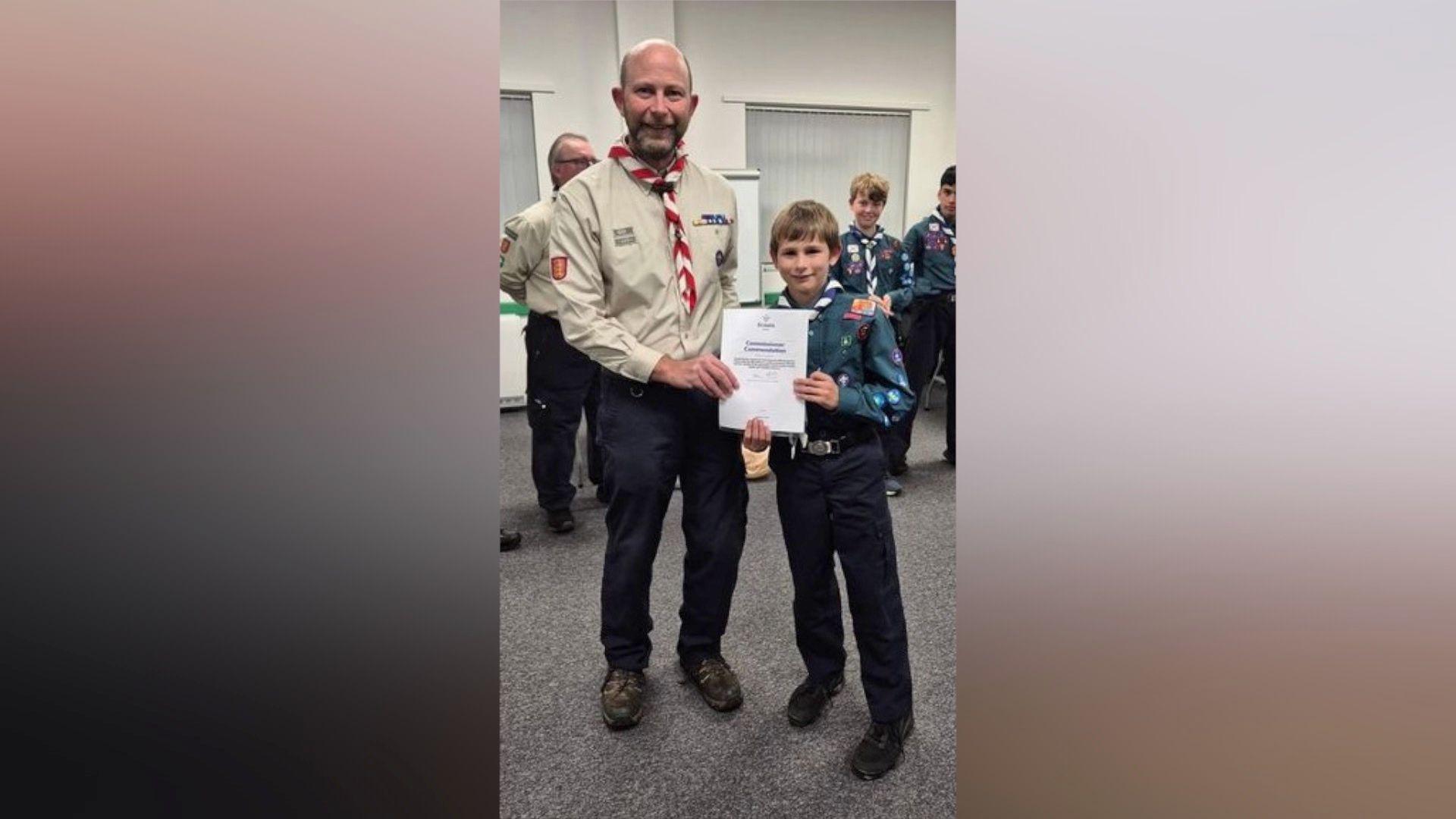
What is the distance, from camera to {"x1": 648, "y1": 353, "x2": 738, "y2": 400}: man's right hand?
1229 mm

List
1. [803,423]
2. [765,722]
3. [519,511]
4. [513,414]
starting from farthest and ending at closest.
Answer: [513,414]
[519,511]
[765,722]
[803,423]

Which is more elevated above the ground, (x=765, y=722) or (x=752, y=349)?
(x=752, y=349)

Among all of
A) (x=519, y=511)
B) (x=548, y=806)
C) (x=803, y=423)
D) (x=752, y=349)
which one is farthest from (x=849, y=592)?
(x=519, y=511)

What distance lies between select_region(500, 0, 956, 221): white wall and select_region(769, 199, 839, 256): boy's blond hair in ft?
12.4

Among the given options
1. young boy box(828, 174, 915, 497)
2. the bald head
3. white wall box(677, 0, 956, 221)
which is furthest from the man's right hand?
white wall box(677, 0, 956, 221)

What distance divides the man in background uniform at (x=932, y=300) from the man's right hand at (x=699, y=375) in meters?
2.07

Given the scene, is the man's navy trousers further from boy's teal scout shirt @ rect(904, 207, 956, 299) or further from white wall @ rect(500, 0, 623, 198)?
white wall @ rect(500, 0, 623, 198)

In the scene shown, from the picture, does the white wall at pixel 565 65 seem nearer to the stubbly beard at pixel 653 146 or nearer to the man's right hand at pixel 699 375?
the stubbly beard at pixel 653 146

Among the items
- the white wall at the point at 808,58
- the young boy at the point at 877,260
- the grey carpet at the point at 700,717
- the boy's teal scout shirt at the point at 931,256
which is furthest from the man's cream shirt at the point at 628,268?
the white wall at the point at 808,58

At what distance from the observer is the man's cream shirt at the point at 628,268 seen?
1342 millimetres

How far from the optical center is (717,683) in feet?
5.16

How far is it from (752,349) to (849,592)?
1.60ft
